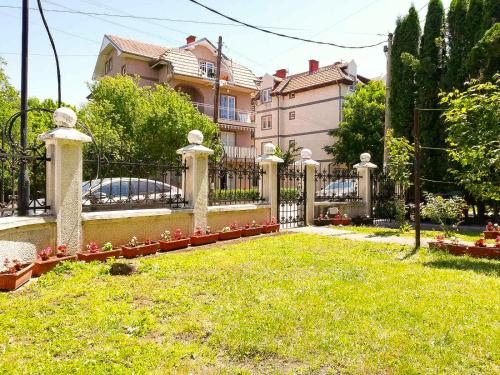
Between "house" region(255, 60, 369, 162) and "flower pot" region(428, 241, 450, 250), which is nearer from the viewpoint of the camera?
"flower pot" region(428, 241, 450, 250)

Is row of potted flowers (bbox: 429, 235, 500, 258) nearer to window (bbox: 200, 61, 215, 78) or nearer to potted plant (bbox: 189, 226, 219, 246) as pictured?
potted plant (bbox: 189, 226, 219, 246)

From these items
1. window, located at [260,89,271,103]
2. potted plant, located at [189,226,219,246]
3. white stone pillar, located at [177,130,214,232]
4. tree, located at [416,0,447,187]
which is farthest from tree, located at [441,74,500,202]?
window, located at [260,89,271,103]

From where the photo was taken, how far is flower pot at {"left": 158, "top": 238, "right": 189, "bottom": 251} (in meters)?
7.98

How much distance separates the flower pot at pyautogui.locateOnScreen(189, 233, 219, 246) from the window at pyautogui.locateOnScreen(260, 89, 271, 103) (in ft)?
99.3

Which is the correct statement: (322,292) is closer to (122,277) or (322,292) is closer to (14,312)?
(122,277)

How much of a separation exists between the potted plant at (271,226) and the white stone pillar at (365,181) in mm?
4656

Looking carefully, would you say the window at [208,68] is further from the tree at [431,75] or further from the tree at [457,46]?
the tree at [457,46]

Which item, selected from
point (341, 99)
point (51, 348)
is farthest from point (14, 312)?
point (341, 99)

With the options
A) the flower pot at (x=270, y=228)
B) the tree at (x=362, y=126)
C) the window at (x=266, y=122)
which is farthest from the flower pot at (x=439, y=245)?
the window at (x=266, y=122)

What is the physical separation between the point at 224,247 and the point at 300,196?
4.75 m

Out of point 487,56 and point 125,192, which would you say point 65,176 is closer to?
point 125,192

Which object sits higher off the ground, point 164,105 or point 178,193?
point 164,105

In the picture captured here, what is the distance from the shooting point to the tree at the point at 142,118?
1838cm

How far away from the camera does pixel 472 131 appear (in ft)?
22.3
